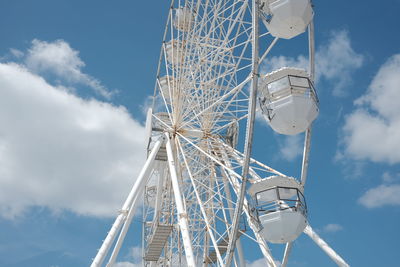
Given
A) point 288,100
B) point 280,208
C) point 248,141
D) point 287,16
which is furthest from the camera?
point 287,16

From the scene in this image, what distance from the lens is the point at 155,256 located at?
18.1 metres

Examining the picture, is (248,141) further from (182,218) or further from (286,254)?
(286,254)

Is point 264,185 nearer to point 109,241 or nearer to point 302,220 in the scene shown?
point 302,220

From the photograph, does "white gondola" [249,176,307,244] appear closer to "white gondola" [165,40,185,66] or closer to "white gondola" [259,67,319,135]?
"white gondola" [259,67,319,135]

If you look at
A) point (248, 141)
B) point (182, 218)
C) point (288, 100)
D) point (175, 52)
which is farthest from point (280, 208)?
point (175, 52)

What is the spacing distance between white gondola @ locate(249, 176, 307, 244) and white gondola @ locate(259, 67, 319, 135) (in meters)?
1.29

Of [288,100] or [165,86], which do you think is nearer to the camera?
[288,100]

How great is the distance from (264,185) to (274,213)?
0.85 metres

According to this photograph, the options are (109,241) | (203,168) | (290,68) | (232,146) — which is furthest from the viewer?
(232,146)

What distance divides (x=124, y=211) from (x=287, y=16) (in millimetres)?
6885

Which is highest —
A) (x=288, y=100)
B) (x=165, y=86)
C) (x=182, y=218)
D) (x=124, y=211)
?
(x=165, y=86)

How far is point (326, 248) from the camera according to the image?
11688mm

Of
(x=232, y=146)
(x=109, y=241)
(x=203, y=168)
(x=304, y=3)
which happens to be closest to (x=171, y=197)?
(x=203, y=168)

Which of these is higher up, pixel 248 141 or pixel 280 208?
pixel 248 141
